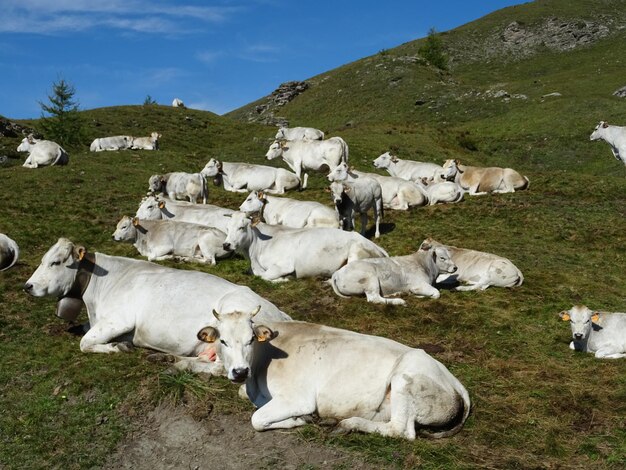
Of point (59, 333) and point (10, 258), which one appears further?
point (10, 258)

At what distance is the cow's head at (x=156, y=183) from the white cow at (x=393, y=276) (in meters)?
12.5

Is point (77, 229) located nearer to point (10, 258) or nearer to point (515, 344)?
point (10, 258)

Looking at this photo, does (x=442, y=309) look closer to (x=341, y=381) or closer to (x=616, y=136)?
(x=341, y=381)

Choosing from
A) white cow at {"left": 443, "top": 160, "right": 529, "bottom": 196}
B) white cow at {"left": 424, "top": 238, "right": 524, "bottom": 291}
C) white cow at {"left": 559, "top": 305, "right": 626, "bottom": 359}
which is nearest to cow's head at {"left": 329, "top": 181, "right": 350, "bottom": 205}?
white cow at {"left": 424, "top": 238, "right": 524, "bottom": 291}

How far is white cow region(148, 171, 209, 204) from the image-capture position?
74.7 ft

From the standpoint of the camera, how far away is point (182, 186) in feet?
76.1

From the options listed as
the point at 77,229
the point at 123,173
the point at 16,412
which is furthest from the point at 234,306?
the point at 123,173

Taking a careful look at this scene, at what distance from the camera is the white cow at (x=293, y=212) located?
17.6 metres

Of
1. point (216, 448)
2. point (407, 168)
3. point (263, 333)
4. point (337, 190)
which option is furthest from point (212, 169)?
point (216, 448)

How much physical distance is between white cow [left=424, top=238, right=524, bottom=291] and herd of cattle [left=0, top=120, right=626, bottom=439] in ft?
0.10

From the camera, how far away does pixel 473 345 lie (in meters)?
10.1

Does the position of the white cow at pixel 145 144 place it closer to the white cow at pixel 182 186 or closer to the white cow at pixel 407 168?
the white cow at pixel 182 186

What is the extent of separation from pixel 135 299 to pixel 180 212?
9.13 meters

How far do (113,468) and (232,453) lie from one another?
128cm
